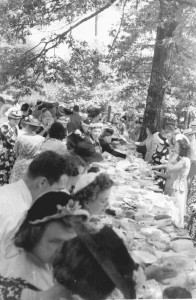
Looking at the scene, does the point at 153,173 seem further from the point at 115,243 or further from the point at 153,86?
the point at 115,243

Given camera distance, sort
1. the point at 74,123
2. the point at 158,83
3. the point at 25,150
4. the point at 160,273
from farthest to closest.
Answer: the point at 158,83, the point at 74,123, the point at 25,150, the point at 160,273

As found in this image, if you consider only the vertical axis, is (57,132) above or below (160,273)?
above

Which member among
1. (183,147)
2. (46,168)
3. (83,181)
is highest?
(183,147)

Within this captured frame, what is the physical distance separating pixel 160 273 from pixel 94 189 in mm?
751

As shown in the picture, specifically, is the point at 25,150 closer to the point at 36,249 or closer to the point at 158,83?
the point at 36,249

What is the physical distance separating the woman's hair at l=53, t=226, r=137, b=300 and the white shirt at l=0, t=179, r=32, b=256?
452mm

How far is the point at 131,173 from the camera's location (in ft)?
20.6

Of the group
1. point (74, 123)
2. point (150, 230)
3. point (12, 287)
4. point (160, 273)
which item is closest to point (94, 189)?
point (160, 273)

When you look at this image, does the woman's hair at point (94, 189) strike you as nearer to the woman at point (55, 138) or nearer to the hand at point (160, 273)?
the hand at point (160, 273)

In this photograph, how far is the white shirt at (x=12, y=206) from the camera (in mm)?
1930

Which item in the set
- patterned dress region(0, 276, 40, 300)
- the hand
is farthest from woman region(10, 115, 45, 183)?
patterned dress region(0, 276, 40, 300)

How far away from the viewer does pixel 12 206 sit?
2.37 m

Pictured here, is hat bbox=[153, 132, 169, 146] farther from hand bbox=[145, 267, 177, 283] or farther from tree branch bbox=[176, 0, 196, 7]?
hand bbox=[145, 267, 177, 283]

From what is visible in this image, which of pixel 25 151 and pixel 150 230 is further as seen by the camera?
pixel 25 151
